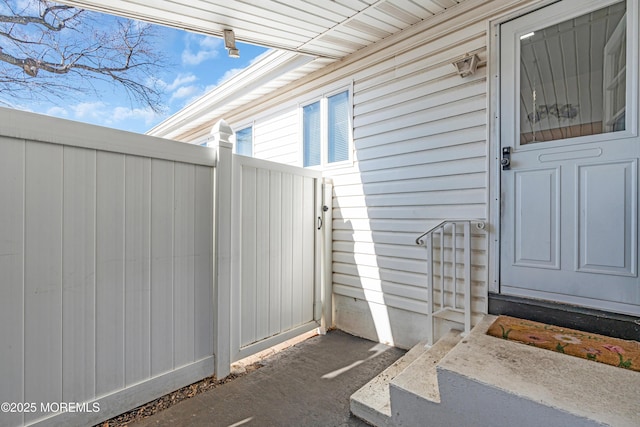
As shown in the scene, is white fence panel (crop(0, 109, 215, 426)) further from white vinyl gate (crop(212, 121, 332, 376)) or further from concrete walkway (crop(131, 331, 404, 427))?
concrete walkway (crop(131, 331, 404, 427))

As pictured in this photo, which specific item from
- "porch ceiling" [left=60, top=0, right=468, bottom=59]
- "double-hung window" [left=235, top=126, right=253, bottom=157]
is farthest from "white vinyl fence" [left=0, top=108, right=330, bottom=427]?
"double-hung window" [left=235, top=126, right=253, bottom=157]

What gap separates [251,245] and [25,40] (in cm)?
722

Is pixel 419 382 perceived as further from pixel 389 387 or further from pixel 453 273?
pixel 453 273

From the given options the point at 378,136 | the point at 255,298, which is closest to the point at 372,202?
the point at 378,136

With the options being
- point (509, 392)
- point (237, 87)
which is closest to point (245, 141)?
point (237, 87)

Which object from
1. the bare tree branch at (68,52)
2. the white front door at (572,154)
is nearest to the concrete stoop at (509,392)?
the white front door at (572,154)

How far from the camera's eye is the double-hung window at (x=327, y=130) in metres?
3.69

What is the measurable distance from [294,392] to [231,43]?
126 inches

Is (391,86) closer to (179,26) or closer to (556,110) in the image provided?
(556,110)

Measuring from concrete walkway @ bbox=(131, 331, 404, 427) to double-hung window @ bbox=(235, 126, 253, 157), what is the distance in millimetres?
3436

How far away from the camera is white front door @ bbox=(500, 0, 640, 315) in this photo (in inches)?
76.8

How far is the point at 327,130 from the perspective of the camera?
3.88m

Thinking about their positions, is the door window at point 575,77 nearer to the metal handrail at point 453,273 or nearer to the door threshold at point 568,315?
the metal handrail at point 453,273

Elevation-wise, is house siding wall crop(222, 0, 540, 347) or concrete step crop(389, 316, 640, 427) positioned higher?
house siding wall crop(222, 0, 540, 347)
